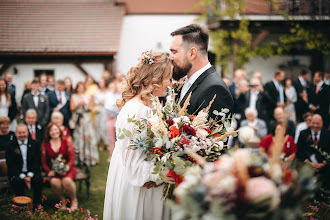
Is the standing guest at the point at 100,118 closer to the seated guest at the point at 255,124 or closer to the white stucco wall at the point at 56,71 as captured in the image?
the seated guest at the point at 255,124

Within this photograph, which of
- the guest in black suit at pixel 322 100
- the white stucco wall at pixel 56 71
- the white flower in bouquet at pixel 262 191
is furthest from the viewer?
the white stucco wall at pixel 56 71

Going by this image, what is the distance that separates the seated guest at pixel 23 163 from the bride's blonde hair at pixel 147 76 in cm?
320

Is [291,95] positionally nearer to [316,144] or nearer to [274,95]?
[274,95]

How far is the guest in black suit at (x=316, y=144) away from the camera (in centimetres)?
534

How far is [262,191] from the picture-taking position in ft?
4.17

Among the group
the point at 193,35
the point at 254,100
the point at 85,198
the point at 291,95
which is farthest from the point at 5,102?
the point at 291,95

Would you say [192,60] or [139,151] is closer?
[139,151]

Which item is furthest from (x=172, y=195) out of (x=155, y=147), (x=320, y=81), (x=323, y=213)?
(x=320, y=81)

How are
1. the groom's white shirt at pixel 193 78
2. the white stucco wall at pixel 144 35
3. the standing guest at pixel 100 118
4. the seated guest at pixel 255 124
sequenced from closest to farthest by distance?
the groom's white shirt at pixel 193 78
the seated guest at pixel 255 124
the standing guest at pixel 100 118
the white stucco wall at pixel 144 35

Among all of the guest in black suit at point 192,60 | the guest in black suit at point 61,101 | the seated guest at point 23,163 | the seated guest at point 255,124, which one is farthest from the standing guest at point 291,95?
the seated guest at point 23,163

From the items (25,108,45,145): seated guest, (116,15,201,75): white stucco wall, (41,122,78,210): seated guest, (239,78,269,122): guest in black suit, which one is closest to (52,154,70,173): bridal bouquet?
(41,122,78,210): seated guest

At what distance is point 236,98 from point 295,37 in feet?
18.6

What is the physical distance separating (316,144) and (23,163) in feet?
16.5

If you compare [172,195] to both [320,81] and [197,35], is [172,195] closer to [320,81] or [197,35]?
[197,35]
